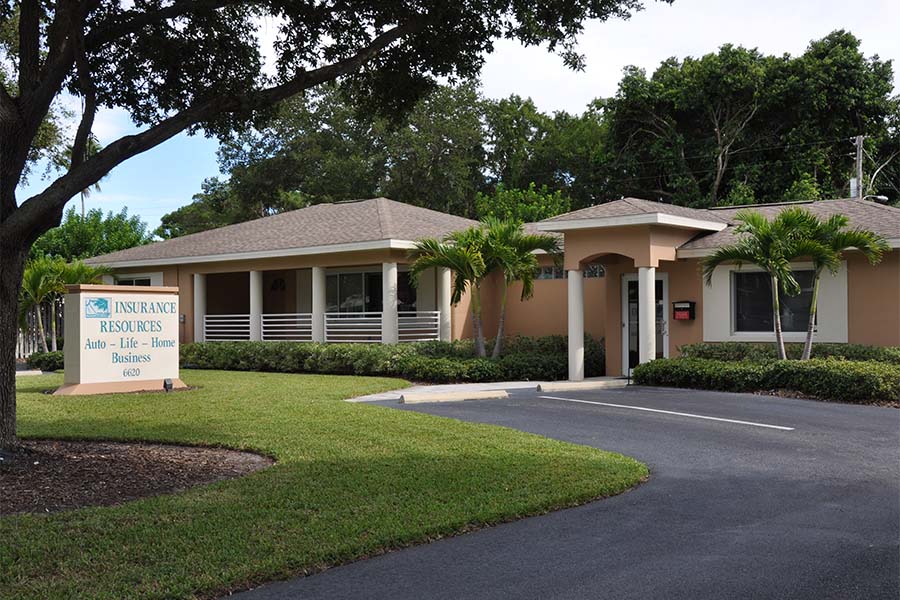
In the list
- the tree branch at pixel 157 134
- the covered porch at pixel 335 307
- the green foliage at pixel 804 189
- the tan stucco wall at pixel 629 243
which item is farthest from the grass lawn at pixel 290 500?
the green foliage at pixel 804 189

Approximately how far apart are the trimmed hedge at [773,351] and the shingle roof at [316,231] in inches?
297

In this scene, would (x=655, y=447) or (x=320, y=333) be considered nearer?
(x=655, y=447)

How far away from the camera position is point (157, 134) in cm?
920

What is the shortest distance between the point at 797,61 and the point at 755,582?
30.9 meters

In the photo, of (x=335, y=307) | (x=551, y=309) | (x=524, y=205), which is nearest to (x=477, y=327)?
(x=551, y=309)

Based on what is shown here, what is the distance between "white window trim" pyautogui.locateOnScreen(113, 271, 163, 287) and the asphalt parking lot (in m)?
18.6

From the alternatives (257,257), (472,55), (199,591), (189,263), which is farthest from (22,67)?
(189,263)

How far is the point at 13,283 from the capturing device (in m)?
8.62

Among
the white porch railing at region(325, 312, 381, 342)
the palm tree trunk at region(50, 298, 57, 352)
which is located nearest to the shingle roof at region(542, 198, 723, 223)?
the white porch railing at region(325, 312, 381, 342)

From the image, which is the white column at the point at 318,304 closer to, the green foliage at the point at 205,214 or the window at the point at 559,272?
the window at the point at 559,272

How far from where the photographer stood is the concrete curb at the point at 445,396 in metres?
14.6

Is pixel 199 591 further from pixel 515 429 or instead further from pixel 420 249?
pixel 420 249

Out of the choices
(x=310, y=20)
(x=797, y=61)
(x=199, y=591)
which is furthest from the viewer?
(x=797, y=61)

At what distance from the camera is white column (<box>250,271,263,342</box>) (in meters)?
23.5
